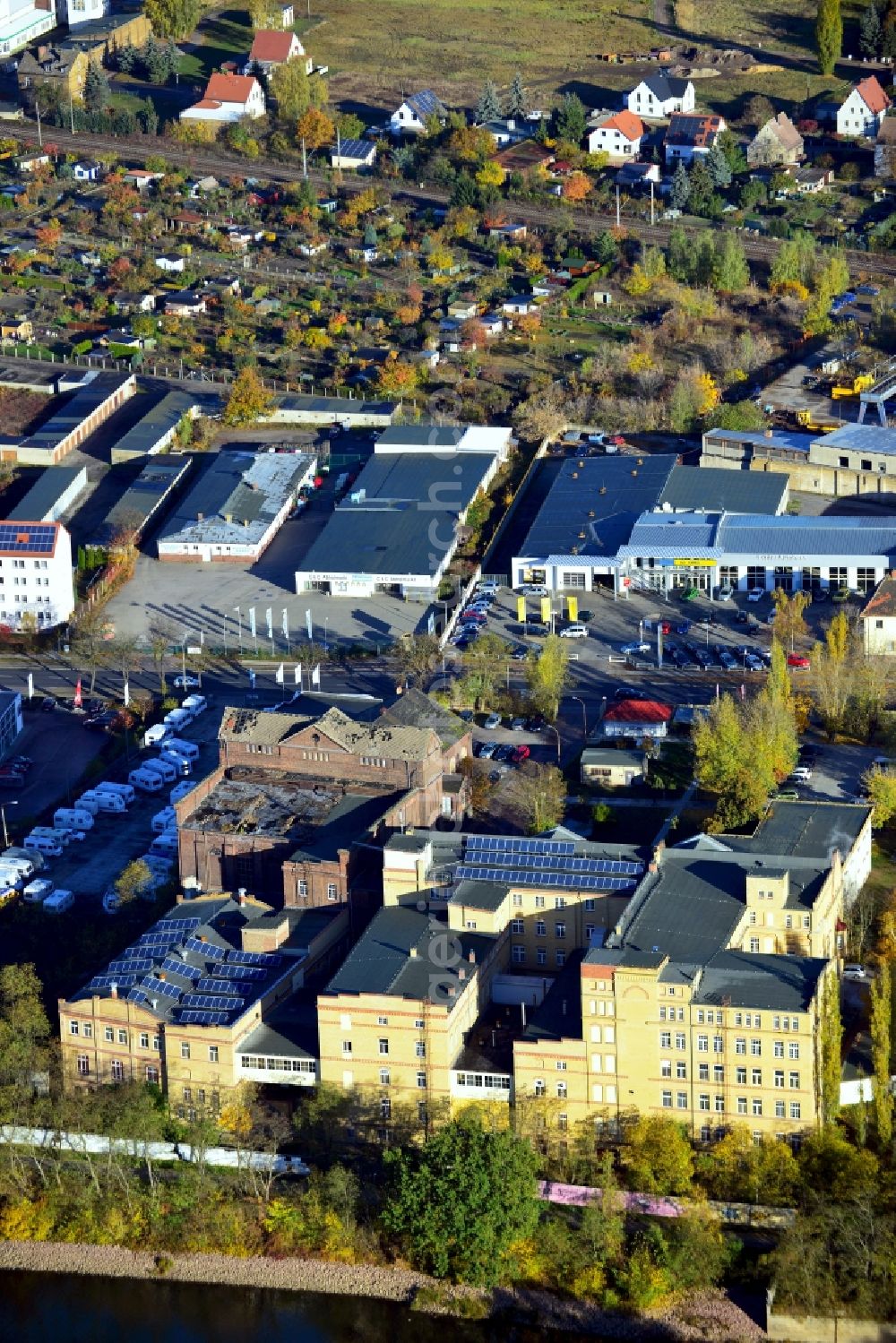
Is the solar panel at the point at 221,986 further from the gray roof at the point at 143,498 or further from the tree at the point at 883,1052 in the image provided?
the gray roof at the point at 143,498

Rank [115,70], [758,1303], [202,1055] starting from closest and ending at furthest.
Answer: [758,1303], [202,1055], [115,70]

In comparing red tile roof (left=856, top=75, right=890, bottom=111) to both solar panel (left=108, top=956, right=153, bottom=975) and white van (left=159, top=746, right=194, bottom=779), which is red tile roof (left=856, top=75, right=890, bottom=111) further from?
solar panel (left=108, top=956, right=153, bottom=975)

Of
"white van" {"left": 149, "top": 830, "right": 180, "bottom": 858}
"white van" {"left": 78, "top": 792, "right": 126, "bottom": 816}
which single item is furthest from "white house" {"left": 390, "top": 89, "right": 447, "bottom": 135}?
"white van" {"left": 149, "top": 830, "right": 180, "bottom": 858}

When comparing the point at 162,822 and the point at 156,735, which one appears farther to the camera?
the point at 156,735

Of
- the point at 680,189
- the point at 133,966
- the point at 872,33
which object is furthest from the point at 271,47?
the point at 133,966

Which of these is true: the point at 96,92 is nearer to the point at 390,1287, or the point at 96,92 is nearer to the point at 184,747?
the point at 184,747

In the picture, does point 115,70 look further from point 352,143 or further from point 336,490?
point 336,490

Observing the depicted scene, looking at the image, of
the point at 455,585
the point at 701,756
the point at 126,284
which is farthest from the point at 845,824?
the point at 126,284
